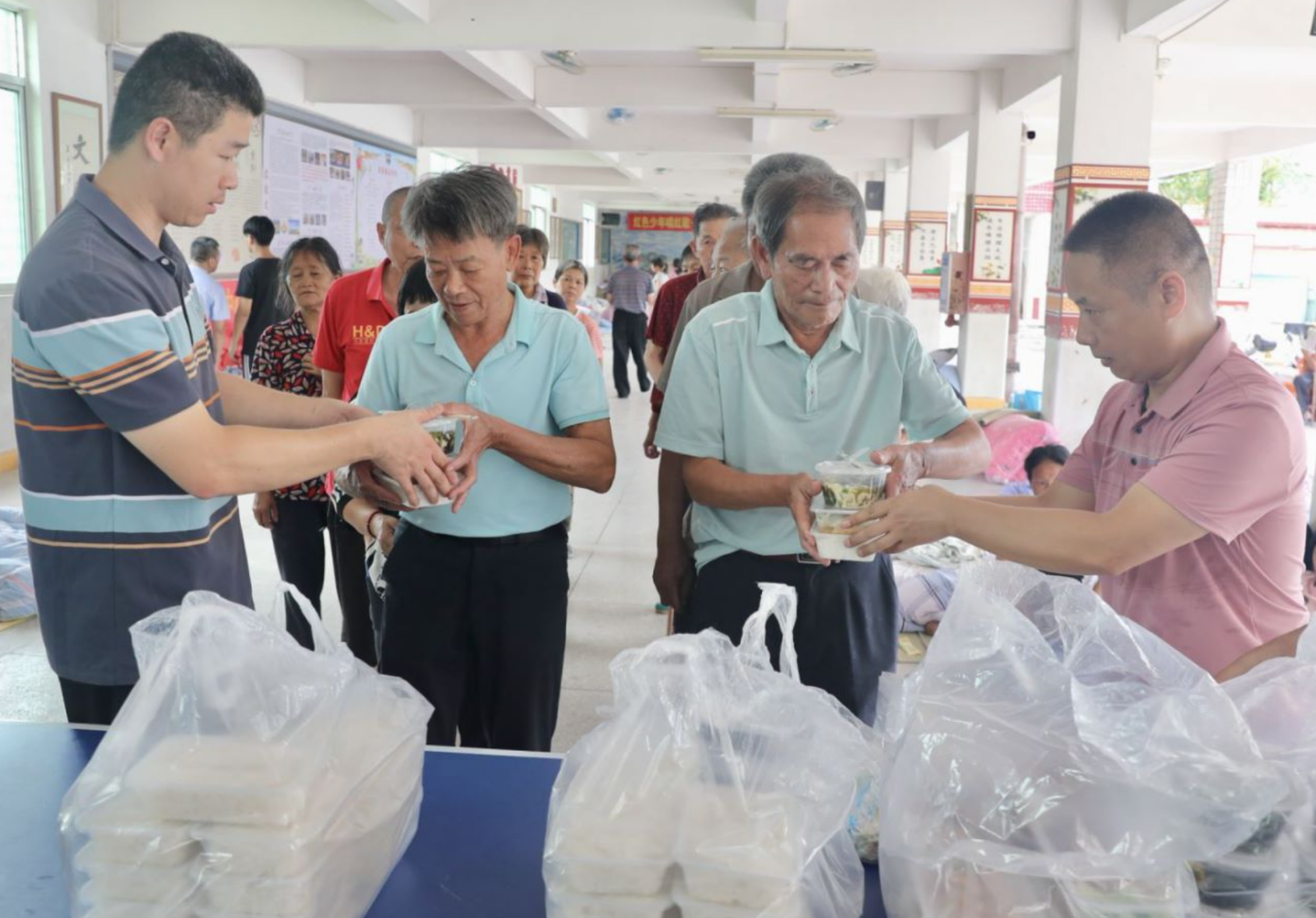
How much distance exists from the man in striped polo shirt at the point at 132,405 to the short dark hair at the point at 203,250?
22.6 feet

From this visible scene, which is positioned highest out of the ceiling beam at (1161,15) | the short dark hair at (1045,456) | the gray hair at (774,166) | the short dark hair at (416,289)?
the ceiling beam at (1161,15)

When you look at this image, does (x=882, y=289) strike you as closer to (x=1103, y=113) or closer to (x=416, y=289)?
(x=416, y=289)

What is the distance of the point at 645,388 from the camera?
13.5m

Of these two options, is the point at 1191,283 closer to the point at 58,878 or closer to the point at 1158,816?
the point at 1158,816

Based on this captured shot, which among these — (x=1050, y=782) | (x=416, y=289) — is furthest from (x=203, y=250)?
(x=1050, y=782)

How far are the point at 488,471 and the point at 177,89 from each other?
0.86 metres

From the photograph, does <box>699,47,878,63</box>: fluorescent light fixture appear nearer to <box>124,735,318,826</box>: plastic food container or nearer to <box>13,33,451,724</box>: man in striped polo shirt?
<box>13,33,451,724</box>: man in striped polo shirt

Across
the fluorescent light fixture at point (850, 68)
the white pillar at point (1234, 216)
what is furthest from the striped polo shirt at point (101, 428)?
the white pillar at point (1234, 216)

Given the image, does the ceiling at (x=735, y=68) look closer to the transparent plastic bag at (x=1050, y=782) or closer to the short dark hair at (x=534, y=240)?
the short dark hair at (x=534, y=240)

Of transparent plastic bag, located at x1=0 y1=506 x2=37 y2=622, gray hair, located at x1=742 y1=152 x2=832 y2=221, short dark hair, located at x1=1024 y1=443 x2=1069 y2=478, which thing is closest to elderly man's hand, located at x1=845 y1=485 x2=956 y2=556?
gray hair, located at x1=742 y1=152 x2=832 y2=221

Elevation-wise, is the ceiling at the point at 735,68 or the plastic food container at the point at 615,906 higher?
the ceiling at the point at 735,68

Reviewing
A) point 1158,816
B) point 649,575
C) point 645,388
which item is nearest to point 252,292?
point 649,575

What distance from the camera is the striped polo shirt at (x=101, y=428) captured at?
61.6 inches

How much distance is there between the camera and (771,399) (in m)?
2.16
